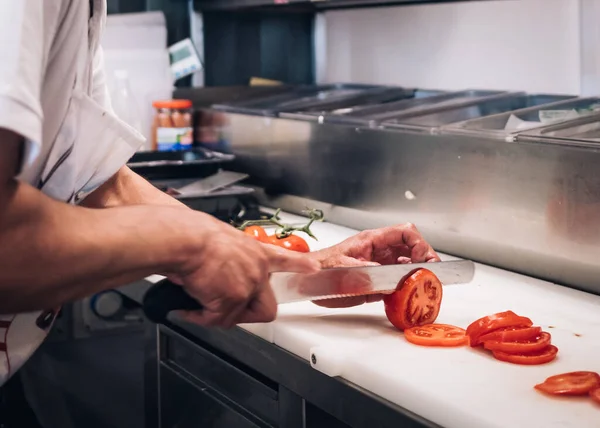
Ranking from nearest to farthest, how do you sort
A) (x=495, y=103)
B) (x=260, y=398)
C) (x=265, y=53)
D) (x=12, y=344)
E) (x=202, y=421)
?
1. (x=12, y=344)
2. (x=260, y=398)
3. (x=202, y=421)
4. (x=495, y=103)
5. (x=265, y=53)

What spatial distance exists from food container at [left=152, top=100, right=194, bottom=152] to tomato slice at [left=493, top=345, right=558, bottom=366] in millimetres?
1718

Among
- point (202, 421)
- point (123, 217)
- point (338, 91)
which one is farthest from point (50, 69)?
point (338, 91)

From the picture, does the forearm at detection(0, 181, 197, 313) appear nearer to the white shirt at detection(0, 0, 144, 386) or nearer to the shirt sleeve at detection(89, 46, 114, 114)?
the white shirt at detection(0, 0, 144, 386)

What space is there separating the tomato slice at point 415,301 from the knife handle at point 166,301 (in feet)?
1.38

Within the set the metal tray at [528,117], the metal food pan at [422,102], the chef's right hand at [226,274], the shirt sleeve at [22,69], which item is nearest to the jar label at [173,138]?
the metal food pan at [422,102]

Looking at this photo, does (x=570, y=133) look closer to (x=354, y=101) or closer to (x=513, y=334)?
(x=513, y=334)

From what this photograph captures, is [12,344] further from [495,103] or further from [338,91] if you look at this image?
[338,91]

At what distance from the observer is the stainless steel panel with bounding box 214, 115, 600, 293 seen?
5.43 ft

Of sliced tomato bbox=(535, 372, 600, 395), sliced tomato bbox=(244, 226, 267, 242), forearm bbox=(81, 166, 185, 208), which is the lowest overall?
sliced tomato bbox=(535, 372, 600, 395)

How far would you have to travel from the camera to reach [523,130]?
1.78 metres

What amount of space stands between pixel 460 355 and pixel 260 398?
419 mm

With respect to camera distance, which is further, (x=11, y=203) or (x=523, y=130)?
(x=523, y=130)

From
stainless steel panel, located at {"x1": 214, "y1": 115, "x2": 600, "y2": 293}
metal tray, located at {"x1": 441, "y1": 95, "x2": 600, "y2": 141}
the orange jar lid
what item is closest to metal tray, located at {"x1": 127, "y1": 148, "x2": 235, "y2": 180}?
stainless steel panel, located at {"x1": 214, "y1": 115, "x2": 600, "y2": 293}

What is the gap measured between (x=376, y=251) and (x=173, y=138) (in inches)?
56.1
